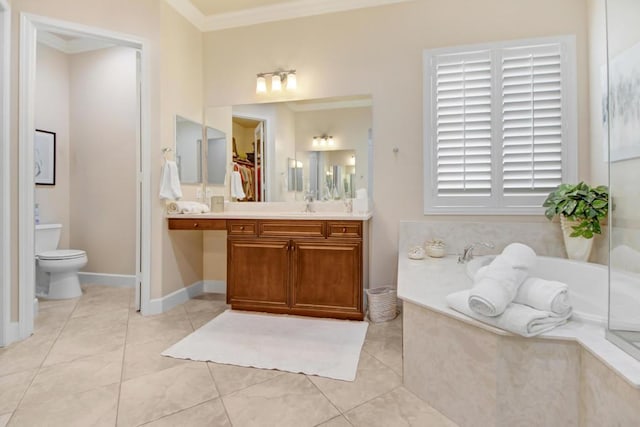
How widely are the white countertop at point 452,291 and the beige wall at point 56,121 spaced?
3789mm

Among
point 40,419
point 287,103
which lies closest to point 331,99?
point 287,103

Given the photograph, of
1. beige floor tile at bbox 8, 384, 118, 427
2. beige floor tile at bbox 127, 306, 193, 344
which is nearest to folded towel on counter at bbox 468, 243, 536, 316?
beige floor tile at bbox 8, 384, 118, 427

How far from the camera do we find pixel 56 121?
379 centimetres

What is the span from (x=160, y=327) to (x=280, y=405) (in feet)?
4.73

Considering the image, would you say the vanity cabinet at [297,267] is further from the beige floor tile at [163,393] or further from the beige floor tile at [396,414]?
the beige floor tile at [396,414]

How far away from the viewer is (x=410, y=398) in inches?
66.1

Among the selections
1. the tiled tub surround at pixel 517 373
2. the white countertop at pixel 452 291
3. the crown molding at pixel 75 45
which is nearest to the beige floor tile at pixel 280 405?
the tiled tub surround at pixel 517 373

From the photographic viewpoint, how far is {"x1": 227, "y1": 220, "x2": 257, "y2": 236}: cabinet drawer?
9.30 ft

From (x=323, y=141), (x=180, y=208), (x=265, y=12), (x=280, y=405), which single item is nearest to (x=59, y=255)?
(x=180, y=208)

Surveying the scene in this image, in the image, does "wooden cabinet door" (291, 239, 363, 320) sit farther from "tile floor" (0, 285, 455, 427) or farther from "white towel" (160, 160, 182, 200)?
"white towel" (160, 160, 182, 200)

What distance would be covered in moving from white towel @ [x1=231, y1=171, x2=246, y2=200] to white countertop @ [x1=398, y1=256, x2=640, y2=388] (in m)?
1.69

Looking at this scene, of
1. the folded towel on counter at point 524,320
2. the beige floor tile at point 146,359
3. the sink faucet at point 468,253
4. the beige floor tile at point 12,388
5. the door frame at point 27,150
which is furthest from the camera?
the sink faucet at point 468,253

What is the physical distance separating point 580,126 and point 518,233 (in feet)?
3.10

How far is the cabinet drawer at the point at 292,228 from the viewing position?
2.71m
